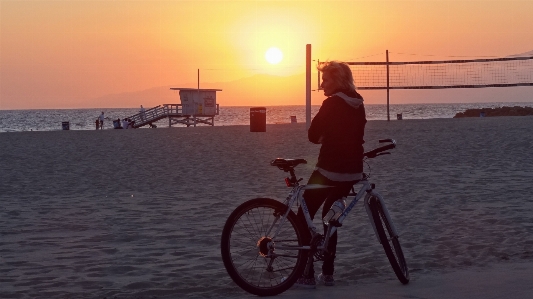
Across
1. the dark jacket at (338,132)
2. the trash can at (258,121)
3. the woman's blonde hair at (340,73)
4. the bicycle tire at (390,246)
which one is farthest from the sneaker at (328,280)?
the trash can at (258,121)

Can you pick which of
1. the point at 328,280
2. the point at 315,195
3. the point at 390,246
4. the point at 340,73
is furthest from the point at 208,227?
the point at 340,73

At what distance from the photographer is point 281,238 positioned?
17.5 feet

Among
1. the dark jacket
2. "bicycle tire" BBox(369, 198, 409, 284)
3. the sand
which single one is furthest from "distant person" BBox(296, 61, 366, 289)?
the sand

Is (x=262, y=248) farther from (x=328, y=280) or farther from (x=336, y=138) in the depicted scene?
(x=336, y=138)

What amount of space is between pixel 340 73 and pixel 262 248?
123cm

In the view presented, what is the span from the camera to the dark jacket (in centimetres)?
522

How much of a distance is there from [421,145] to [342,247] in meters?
15.5

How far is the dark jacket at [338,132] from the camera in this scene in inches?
205

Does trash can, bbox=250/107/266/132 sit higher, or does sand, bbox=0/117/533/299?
trash can, bbox=250/107/266/132

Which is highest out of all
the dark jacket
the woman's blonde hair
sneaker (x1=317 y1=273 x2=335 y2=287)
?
the woman's blonde hair

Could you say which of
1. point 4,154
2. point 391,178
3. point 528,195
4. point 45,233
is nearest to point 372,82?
point 4,154

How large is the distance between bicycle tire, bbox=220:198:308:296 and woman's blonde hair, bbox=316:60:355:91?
0.87 meters

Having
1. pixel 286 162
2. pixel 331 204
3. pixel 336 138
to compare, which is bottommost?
pixel 331 204

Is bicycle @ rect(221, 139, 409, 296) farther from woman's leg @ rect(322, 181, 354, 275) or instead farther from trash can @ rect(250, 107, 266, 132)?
trash can @ rect(250, 107, 266, 132)
